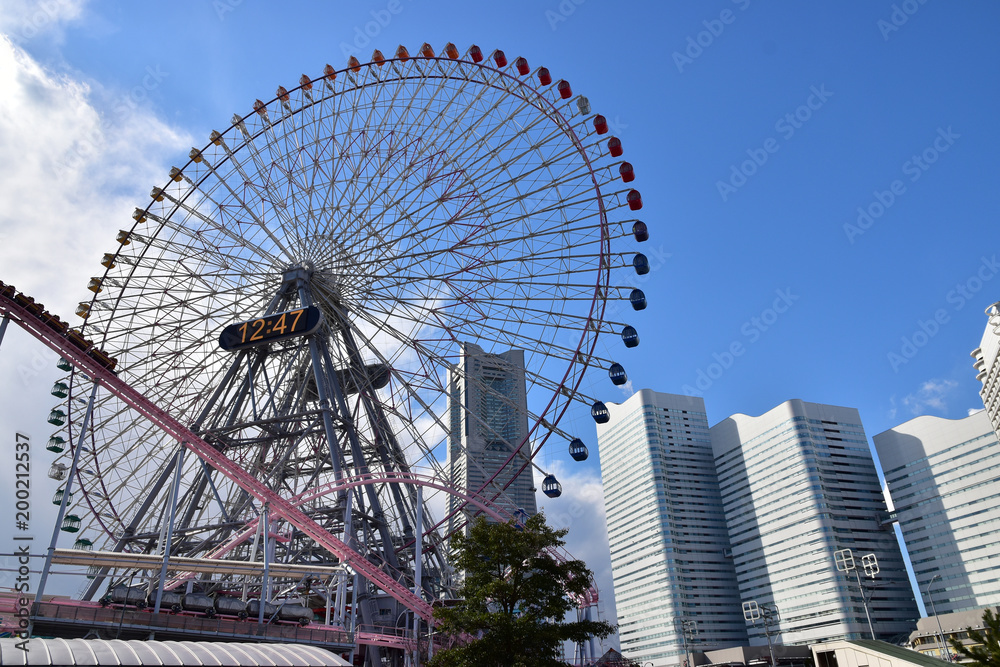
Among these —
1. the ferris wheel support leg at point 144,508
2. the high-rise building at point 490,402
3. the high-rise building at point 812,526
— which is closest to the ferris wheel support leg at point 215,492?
the ferris wheel support leg at point 144,508

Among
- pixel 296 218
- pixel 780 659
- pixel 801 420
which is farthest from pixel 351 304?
pixel 801 420

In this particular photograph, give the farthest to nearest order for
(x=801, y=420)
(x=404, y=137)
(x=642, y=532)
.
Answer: (x=642, y=532) < (x=801, y=420) < (x=404, y=137)

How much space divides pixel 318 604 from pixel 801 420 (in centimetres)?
11204

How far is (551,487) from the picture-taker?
3581 centimetres

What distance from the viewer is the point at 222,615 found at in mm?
27078

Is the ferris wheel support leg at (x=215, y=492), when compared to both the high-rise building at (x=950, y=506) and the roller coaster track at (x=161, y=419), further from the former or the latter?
the high-rise building at (x=950, y=506)

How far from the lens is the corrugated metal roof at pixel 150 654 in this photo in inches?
608

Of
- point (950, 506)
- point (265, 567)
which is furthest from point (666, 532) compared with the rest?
point (265, 567)

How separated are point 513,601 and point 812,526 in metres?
115

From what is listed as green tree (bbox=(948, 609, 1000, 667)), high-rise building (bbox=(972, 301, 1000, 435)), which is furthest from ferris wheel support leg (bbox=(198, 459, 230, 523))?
high-rise building (bbox=(972, 301, 1000, 435))

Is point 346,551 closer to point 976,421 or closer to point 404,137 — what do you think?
point 404,137

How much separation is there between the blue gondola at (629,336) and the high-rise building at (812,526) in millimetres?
99605

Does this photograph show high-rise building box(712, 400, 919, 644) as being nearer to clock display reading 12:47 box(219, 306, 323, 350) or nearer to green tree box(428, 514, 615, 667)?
green tree box(428, 514, 615, 667)

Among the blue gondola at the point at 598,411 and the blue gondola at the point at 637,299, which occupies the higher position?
the blue gondola at the point at 637,299
